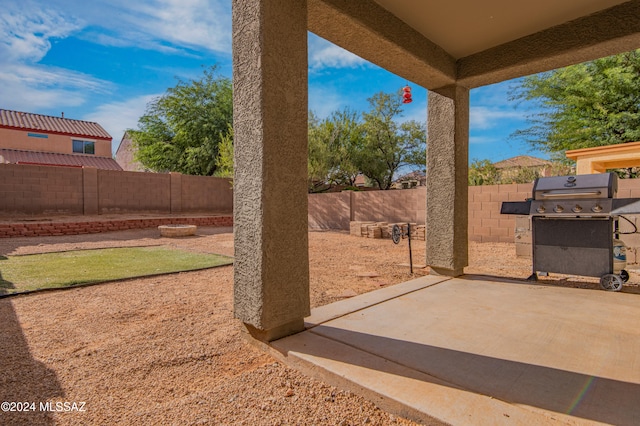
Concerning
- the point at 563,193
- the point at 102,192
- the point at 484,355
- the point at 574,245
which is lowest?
the point at 484,355

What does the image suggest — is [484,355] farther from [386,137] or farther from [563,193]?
[386,137]

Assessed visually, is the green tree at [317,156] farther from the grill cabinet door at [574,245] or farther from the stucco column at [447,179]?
the grill cabinet door at [574,245]

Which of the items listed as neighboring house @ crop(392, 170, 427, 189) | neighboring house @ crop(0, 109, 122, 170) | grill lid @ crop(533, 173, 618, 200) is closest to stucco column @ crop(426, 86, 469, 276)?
grill lid @ crop(533, 173, 618, 200)

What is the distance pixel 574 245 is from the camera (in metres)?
3.75

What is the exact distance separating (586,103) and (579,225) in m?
10.4

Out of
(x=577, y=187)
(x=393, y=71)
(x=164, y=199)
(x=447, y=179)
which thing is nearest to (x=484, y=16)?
(x=393, y=71)

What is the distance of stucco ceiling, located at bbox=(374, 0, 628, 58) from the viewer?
9.31 ft

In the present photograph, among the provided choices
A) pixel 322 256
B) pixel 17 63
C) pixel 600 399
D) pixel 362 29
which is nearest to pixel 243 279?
pixel 600 399

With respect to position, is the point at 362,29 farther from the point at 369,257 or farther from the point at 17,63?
the point at 17,63

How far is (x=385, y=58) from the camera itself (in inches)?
128

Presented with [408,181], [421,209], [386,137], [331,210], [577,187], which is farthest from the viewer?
[408,181]

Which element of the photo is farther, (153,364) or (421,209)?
(421,209)

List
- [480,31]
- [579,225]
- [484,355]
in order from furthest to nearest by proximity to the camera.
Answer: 1. [579,225]
2. [480,31]
3. [484,355]

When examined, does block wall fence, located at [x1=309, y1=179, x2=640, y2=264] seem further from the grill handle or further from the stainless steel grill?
the grill handle
